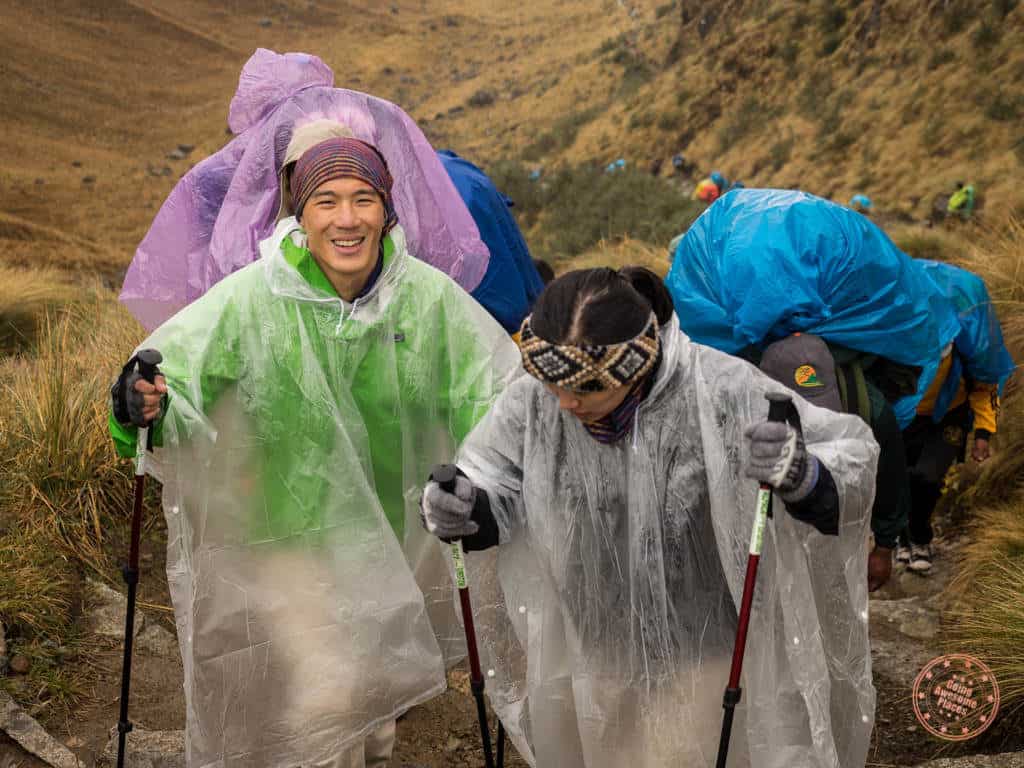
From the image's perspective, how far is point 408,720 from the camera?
4.23m

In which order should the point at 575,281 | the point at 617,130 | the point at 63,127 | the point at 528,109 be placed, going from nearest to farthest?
the point at 575,281
the point at 63,127
the point at 617,130
the point at 528,109

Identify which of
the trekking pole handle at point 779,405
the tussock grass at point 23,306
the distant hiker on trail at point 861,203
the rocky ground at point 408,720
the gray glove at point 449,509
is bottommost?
the rocky ground at point 408,720

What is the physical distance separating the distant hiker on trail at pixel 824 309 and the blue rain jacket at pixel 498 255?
4.49 ft

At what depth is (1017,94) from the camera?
13.9m

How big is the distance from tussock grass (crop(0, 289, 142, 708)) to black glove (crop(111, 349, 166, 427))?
1.59 meters

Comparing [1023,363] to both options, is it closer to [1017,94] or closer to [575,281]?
[575,281]

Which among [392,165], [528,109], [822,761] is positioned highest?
[528,109]

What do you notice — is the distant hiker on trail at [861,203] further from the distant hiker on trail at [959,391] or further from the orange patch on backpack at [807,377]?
the orange patch on backpack at [807,377]

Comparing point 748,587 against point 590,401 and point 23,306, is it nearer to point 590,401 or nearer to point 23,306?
point 590,401

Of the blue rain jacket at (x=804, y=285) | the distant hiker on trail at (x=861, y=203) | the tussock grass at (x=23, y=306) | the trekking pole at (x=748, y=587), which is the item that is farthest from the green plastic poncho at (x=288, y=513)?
the distant hiker on trail at (x=861, y=203)

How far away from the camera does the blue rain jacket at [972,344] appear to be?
4148 mm

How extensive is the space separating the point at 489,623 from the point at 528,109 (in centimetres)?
3128

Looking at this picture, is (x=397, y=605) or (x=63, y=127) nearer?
(x=397, y=605)

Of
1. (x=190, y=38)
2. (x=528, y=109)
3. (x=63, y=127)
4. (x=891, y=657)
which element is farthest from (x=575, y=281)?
(x=528, y=109)
